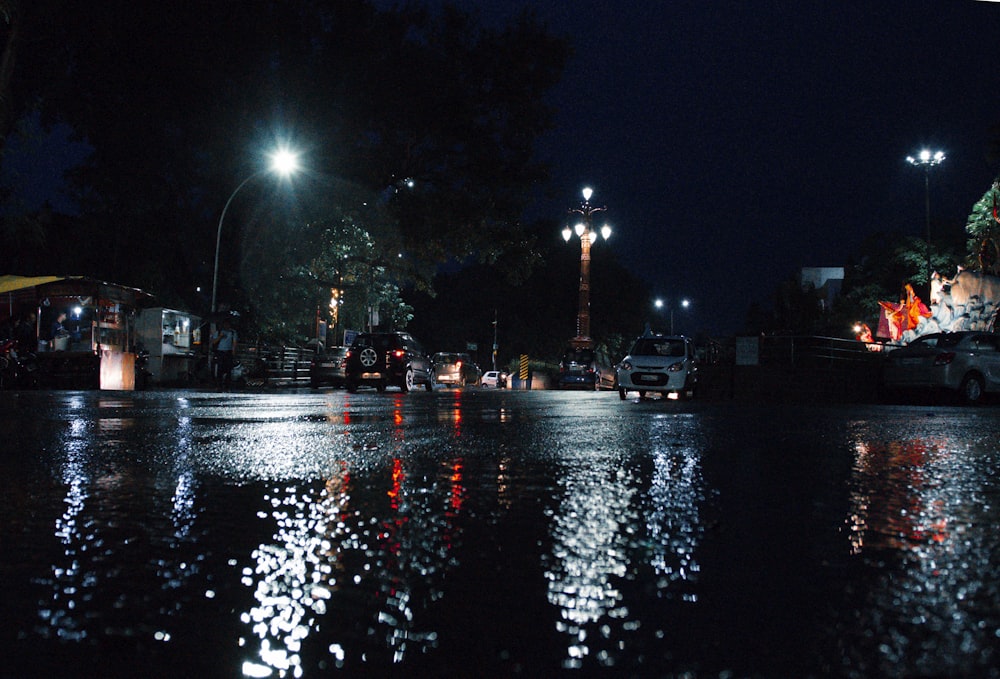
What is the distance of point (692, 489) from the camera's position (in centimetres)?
479

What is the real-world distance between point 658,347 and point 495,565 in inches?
869

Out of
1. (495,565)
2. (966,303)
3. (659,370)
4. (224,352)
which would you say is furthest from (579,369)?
(495,565)

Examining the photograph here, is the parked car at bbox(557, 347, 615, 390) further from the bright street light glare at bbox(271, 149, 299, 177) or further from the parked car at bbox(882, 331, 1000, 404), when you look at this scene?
the parked car at bbox(882, 331, 1000, 404)

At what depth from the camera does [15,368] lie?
2431 centimetres

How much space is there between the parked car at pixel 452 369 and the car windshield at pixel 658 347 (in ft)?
90.9

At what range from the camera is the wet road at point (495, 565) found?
197 cm

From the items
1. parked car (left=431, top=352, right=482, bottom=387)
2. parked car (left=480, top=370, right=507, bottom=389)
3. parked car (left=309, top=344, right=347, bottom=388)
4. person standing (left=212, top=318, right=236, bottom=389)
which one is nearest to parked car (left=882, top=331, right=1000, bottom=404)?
person standing (left=212, top=318, right=236, bottom=389)

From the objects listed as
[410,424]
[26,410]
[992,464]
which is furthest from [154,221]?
[992,464]

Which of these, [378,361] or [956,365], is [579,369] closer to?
[378,361]

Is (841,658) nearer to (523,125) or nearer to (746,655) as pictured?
(746,655)

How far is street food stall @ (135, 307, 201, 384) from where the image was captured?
30641 mm

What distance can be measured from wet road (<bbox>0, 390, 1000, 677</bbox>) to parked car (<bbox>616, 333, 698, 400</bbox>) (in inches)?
659

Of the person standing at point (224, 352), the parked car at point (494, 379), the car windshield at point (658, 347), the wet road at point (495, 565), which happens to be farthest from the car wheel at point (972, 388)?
the parked car at point (494, 379)

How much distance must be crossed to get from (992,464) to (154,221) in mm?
40818
